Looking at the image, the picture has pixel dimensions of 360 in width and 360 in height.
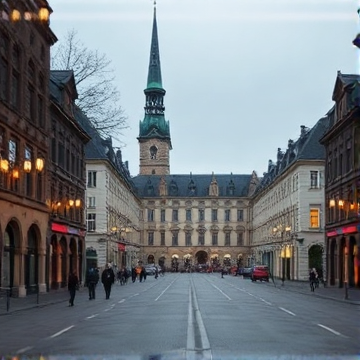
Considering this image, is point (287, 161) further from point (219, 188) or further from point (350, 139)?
point (219, 188)

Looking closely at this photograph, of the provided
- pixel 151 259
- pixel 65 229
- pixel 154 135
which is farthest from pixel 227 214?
pixel 65 229

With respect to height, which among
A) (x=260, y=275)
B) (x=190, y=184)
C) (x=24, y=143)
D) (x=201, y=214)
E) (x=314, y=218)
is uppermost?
(x=190, y=184)

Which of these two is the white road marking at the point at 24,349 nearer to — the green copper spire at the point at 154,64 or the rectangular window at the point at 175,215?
the rectangular window at the point at 175,215

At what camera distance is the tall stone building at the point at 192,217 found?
6211 inches

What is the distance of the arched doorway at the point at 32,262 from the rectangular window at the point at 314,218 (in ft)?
131

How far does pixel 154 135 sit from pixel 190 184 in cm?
1589

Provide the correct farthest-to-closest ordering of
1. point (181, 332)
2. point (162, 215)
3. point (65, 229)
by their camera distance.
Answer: point (162, 215)
point (65, 229)
point (181, 332)

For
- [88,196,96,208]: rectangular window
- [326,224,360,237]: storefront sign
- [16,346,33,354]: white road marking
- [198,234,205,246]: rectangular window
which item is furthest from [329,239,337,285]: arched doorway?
[198,234,205,246]: rectangular window

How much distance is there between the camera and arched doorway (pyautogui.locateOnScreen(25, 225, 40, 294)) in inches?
1699

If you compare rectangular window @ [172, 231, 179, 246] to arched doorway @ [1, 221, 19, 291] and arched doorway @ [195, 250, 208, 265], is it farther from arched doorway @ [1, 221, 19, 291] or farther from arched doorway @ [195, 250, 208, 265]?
arched doorway @ [1, 221, 19, 291]

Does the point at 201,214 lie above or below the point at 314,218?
above

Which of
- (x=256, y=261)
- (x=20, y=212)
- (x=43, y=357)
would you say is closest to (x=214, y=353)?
(x=43, y=357)

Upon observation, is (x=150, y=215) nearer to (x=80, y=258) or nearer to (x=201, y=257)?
(x=201, y=257)

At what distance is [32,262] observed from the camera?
44.4 meters
